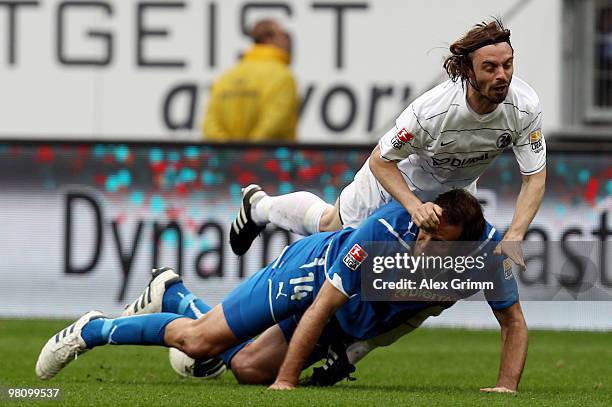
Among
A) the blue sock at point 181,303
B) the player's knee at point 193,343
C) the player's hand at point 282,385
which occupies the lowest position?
the player's hand at point 282,385

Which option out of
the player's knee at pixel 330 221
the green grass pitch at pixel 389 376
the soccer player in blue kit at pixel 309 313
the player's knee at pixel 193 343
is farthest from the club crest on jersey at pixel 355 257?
the player's knee at pixel 330 221

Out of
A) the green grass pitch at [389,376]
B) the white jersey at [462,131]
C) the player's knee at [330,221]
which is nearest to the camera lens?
the green grass pitch at [389,376]

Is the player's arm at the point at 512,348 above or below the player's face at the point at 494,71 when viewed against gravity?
below

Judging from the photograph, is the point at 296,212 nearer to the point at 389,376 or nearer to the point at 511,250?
the point at 389,376

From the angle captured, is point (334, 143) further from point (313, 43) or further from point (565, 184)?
point (313, 43)

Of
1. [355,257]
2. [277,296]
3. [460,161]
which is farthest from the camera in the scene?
[460,161]

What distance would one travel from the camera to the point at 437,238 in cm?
742

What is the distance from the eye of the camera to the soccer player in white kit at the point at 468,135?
24.9ft

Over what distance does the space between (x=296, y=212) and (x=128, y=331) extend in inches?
62.2

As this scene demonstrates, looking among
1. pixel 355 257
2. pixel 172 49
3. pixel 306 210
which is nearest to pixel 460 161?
pixel 355 257

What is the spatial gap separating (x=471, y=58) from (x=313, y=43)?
8500mm

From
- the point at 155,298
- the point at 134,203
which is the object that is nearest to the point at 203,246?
the point at 134,203

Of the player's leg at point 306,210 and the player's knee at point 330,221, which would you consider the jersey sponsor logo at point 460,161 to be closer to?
the player's leg at point 306,210

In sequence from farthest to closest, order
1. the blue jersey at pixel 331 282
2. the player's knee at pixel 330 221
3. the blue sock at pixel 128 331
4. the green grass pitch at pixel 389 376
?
the player's knee at pixel 330 221, the blue sock at pixel 128 331, the blue jersey at pixel 331 282, the green grass pitch at pixel 389 376
